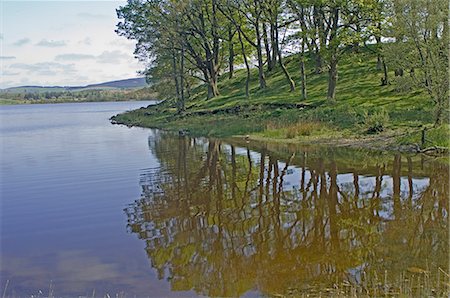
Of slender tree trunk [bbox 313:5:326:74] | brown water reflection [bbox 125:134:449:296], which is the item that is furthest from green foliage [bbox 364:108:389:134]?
slender tree trunk [bbox 313:5:326:74]

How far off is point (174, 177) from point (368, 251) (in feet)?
33.5

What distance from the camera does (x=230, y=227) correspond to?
37.1 feet

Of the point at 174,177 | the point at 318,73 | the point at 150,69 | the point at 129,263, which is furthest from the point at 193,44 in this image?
the point at 129,263

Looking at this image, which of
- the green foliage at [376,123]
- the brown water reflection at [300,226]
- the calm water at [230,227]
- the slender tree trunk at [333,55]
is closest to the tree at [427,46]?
the green foliage at [376,123]

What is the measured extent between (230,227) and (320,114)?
1952cm

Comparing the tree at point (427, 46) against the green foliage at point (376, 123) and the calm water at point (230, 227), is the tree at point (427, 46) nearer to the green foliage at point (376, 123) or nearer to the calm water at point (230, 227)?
the green foliage at point (376, 123)

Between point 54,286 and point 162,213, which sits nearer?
point 54,286

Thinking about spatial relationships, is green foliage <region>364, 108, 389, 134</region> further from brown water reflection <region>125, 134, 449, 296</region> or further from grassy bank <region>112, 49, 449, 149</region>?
brown water reflection <region>125, 134, 449, 296</region>

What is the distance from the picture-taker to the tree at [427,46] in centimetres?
2103

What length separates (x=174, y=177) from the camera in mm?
18297

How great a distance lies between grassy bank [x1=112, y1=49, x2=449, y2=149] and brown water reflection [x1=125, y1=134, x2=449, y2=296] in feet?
17.3

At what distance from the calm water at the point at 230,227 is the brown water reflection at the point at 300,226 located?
0.10ft

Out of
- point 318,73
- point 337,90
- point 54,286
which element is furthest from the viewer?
point 318,73

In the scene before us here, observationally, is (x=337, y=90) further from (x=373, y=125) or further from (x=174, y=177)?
(x=174, y=177)
